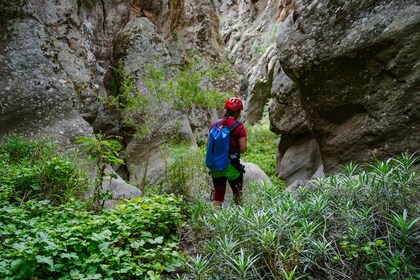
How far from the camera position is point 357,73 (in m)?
5.85

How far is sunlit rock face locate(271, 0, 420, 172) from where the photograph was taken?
17.1 ft

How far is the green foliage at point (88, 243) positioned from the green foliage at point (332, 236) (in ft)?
1.73

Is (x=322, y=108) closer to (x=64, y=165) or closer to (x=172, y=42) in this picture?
(x=64, y=165)

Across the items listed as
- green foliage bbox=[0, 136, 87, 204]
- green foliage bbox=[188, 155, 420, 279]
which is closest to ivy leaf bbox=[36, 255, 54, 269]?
green foliage bbox=[188, 155, 420, 279]

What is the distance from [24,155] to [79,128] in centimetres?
199

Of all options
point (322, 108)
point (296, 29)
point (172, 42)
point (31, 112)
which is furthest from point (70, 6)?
point (322, 108)

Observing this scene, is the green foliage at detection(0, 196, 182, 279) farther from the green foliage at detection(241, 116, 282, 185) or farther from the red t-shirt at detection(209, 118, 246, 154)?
the green foliage at detection(241, 116, 282, 185)

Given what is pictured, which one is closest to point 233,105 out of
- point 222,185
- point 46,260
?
point 222,185

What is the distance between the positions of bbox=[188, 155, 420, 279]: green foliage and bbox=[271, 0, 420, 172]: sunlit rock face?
8.44ft

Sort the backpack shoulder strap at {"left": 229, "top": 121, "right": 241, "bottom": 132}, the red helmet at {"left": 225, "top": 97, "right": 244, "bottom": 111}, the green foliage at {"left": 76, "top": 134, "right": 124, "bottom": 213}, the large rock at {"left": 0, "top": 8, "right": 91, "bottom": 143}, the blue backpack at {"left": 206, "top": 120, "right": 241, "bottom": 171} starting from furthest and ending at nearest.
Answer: the large rock at {"left": 0, "top": 8, "right": 91, "bottom": 143}, the red helmet at {"left": 225, "top": 97, "right": 244, "bottom": 111}, the backpack shoulder strap at {"left": 229, "top": 121, "right": 241, "bottom": 132}, the blue backpack at {"left": 206, "top": 120, "right": 241, "bottom": 171}, the green foliage at {"left": 76, "top": 134, "right": 124, "bottom": 213}

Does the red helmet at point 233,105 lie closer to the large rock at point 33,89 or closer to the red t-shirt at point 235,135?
the red t-shirt at point 235,135

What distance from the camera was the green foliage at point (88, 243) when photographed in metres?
2.54

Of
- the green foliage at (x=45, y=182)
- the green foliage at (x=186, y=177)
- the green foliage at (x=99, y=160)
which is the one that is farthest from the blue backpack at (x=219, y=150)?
the green foliage at (x=45, y=182)

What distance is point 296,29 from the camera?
6836 mm
